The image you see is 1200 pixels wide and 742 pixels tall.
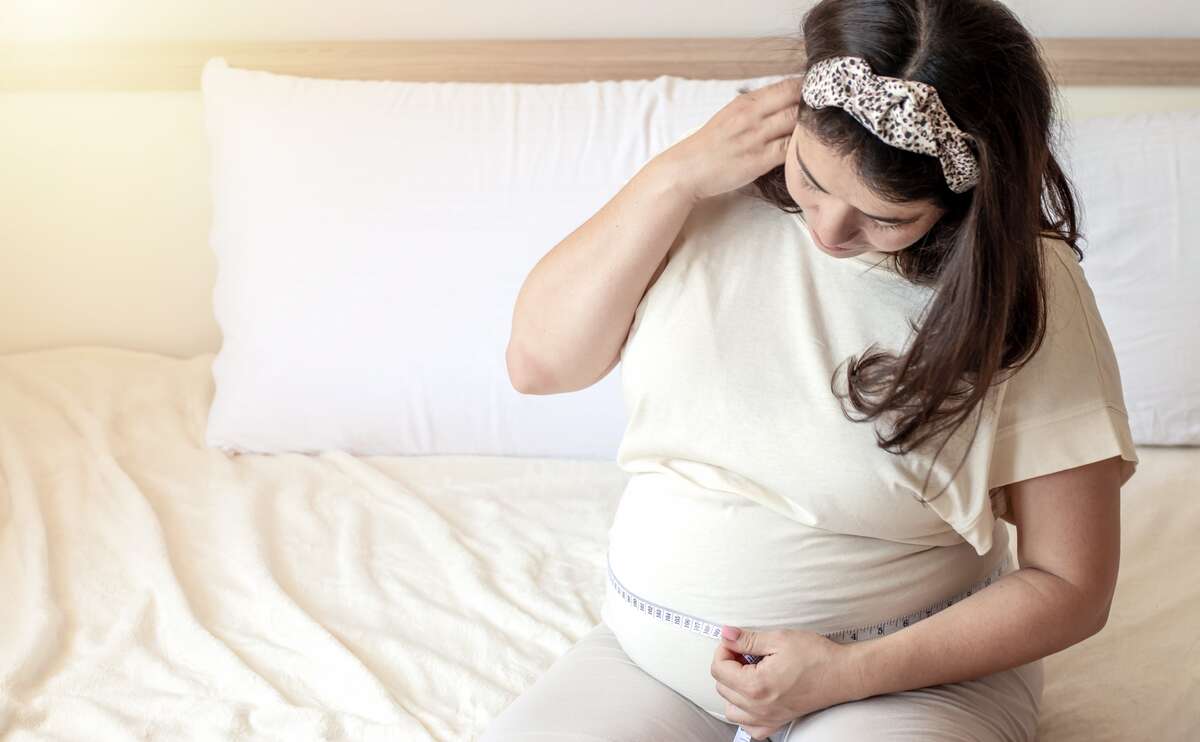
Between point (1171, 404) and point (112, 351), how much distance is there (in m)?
1.61

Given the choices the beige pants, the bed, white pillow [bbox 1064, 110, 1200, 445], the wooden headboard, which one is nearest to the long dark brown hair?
the beige pants

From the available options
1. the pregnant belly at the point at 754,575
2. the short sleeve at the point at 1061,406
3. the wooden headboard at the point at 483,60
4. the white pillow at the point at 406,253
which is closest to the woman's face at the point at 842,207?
the short sleeve at the point at 1061,406

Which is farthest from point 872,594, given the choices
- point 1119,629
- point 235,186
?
point 235,186

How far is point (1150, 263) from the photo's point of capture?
1628 mm

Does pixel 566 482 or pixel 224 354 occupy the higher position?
pixel 224 354

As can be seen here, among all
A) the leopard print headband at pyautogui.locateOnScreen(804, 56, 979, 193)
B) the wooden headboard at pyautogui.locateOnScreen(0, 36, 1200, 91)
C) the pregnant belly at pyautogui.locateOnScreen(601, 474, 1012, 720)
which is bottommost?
the pregnant belly at pyautogui.locateOnScreen(601, 474, 1012, 720)

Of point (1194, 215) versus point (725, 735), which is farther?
point (1194, 215)

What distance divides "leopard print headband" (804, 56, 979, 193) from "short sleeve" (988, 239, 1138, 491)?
0.18 meters

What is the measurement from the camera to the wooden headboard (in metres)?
1.80

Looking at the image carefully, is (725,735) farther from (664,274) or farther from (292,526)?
(292,526)

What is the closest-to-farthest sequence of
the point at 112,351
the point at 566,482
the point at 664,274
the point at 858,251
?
the point at 858,251, the point at 664,274, the point at 566,482, the point at 112,351

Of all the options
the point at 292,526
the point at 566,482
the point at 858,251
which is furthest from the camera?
the point at 566,482

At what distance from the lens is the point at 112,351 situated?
6.54 feet

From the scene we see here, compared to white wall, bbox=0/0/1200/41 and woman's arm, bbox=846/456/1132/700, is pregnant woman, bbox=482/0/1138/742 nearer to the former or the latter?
woman's arm, bbox=846/456/1132/700
